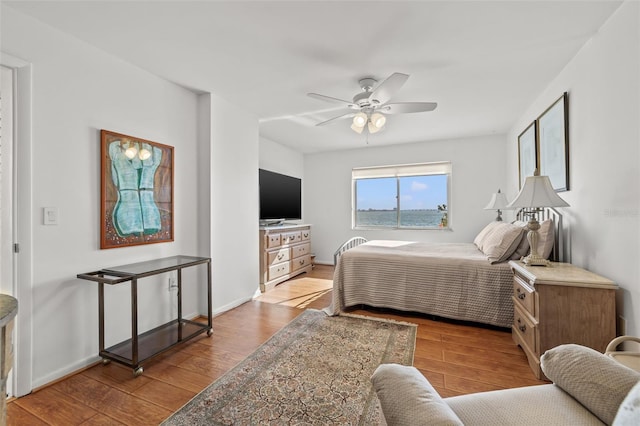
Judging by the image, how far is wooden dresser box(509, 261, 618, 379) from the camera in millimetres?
1734

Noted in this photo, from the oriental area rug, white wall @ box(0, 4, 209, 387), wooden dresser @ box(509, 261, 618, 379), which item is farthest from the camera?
white wall @ box(0, 4, 209, 387)

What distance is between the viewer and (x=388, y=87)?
2318mm

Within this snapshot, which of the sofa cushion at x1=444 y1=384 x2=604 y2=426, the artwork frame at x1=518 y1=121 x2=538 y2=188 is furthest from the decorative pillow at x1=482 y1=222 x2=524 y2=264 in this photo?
the sofa cushion at x1=444 y1=384 x2=604 y2=426

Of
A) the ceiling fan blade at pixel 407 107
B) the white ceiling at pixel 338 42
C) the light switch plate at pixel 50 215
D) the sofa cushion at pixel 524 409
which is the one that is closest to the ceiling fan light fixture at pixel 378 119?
the ceiling fan blade at pixel 407 107

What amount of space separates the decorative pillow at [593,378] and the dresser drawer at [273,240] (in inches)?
137

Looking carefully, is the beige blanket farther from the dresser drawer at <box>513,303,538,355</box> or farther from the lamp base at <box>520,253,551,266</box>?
the lamp base at <box>520,253,551,266</box>

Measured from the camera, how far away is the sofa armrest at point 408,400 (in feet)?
2.49

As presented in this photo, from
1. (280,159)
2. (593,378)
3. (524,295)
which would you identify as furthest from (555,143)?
(280,159)

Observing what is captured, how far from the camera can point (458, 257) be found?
296 cm

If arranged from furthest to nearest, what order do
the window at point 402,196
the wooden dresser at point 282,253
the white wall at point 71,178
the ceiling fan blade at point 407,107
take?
the window at point 402,196 → the wooden dresser at point 282,253 → the ceiling fan blade at point 407,107 → the white wall at point 71,178

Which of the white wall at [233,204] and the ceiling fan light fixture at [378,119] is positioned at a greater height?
the ceiling fan light fixture at [378,119]

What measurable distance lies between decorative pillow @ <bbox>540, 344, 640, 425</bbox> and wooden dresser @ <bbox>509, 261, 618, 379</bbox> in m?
0.86

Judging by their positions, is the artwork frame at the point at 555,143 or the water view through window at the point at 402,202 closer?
the artwork frame at the point at 555,143

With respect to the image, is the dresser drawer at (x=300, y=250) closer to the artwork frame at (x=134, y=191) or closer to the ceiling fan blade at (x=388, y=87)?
the artwork frame at (x=134, y=191)
